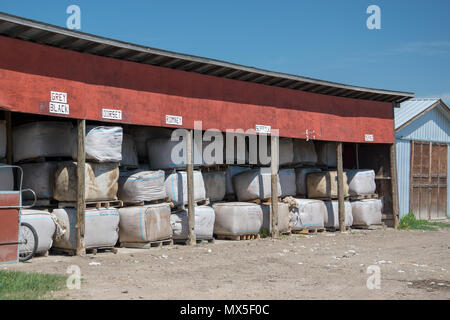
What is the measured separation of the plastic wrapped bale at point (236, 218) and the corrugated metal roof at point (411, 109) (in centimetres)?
977

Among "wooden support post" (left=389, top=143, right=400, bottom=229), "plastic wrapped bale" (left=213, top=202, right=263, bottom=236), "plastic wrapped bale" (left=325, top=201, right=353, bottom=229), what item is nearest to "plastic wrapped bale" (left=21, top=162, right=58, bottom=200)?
"plastic wrapped bale" (left=213, top=202, right=263, bottom=236)

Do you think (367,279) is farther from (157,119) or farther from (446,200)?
(446,200)

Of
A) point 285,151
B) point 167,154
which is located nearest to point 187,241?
point 167,154

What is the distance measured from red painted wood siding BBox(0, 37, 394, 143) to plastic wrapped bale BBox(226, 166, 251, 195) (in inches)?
58.2

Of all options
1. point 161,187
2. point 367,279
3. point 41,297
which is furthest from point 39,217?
point 367,279

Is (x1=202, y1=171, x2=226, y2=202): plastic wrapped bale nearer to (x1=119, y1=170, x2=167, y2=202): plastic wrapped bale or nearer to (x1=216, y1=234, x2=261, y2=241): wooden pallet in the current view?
(x1=216, y1=234, x2=261, y2=241): wooden pallet

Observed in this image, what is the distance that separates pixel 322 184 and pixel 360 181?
5.98 feet

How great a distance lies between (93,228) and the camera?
11727 millimetres

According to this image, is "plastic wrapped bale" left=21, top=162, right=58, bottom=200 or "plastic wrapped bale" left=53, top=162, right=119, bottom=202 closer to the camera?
"plastic wrapped bale" left=53, top=162, right=119, bottom=202

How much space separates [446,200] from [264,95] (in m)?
12.1

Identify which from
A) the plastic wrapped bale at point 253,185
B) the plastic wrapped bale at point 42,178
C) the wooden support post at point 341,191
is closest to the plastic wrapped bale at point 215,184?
the plastic wrapped bale at point 253,185

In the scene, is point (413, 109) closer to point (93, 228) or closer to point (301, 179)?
point (301, 179)

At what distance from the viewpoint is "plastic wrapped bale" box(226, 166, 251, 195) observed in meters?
16.1

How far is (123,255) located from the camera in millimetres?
11797
